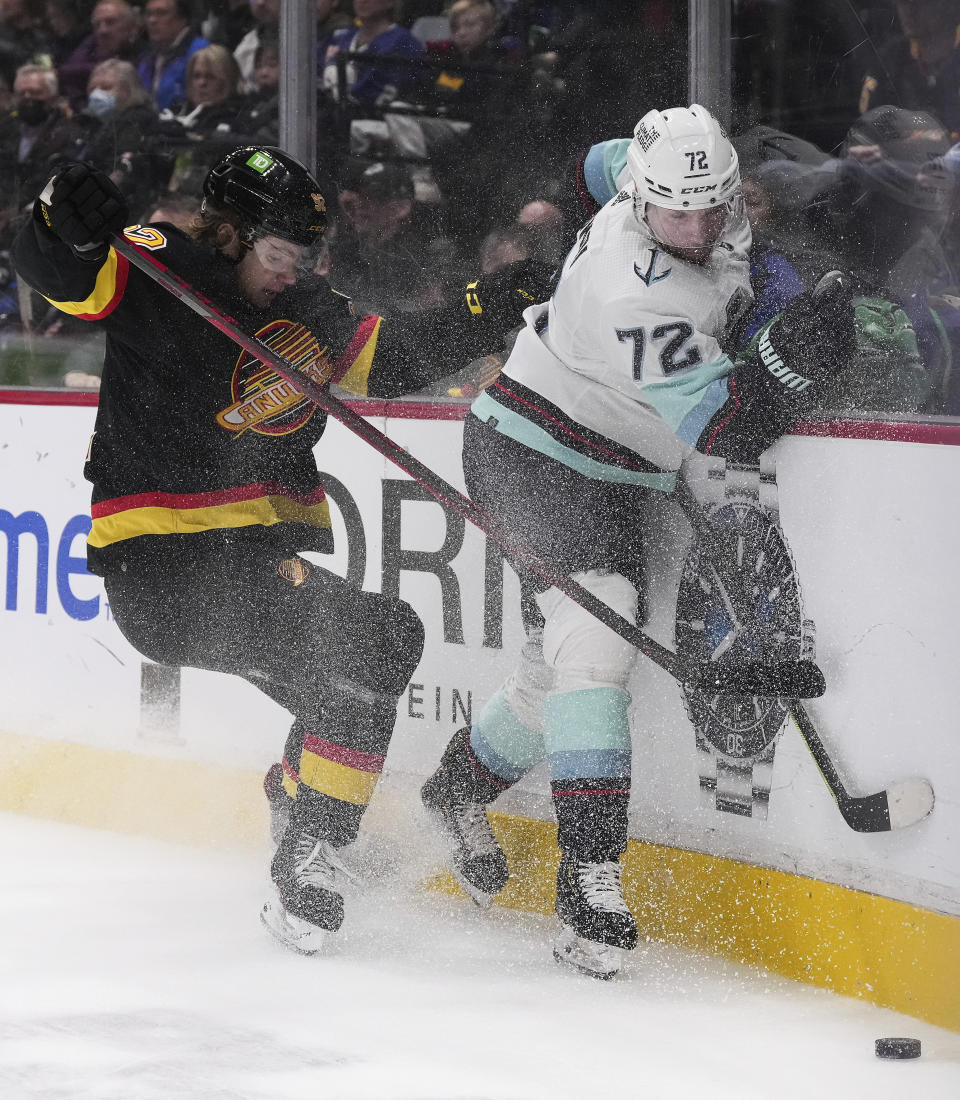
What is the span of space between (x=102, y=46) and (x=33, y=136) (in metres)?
0.29

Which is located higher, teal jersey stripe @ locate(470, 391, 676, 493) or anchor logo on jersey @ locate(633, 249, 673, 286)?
anchor logo on jersey @ locate(633, 249, 673, 286)

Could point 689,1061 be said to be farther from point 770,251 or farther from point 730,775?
point 770,251

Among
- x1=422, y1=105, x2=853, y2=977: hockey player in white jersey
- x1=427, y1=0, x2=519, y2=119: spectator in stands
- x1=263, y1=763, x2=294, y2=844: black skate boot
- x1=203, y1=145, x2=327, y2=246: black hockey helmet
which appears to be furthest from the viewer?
x1=427, y1=0, x2=519, y2=119: spectator in stands

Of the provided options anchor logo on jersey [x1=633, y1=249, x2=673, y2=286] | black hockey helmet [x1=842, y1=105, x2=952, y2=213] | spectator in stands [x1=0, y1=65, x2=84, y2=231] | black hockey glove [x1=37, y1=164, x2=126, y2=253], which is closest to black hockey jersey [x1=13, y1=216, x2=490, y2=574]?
black hockey glove [x1=37, y1=164, x2=126, y2=253]

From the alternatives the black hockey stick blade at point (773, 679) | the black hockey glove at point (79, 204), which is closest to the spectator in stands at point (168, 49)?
the black hockey glove at point (79, 204)

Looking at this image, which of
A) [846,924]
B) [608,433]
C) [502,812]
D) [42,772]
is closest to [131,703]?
[42,772]

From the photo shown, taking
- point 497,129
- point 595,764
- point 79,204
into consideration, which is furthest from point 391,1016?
point 497,129

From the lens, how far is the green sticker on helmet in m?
2.75

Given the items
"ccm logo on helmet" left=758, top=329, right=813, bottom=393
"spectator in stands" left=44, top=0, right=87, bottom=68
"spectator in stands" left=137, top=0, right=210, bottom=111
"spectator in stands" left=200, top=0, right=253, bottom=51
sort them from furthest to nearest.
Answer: "spectator in stands" left=44, top=0, right=87, bottom=68
"spectator in stands" left=137, top=0, right=210, bottom=111
"spectator in stands" left=200, top=0, right=253, bottom=51
"ccm logo on helmet" left=758, top=329, right=813, bottom=393

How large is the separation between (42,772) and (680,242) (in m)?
2.09

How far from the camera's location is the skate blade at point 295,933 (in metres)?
2.78

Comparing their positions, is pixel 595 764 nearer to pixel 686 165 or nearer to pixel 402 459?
pixel 402 459

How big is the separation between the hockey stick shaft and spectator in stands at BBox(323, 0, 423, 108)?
1059 mm

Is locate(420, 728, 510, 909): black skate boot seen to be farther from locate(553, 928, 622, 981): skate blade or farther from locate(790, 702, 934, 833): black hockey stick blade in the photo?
locate(790, 702, 934, 833): black hockey stick blade
